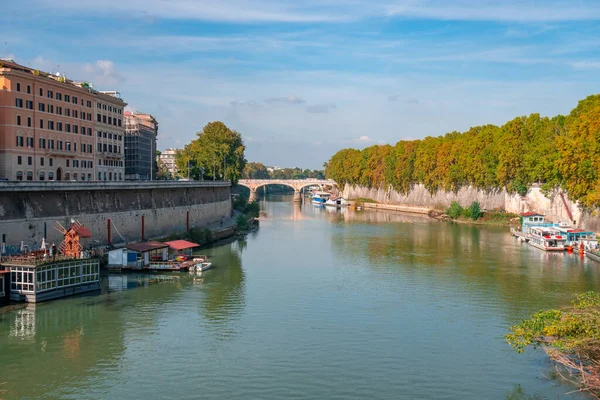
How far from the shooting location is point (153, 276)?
3975cm

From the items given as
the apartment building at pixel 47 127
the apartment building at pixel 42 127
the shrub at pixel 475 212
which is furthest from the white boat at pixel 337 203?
the apartment building at pixel 42 127

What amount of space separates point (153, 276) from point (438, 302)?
18086mm

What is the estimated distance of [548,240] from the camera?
5369 centimetres

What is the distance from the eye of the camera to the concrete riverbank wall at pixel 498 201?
209ft

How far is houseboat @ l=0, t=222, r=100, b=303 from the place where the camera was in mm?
30453

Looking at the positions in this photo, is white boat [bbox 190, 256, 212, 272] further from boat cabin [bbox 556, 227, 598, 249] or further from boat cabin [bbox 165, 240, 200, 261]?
boat cabin [bbox 556, 227, 598, 249]

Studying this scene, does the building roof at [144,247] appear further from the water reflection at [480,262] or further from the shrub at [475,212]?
the shrub at [475,212]

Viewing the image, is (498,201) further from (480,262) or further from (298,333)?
(298,333)

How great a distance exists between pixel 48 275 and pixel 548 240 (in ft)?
134

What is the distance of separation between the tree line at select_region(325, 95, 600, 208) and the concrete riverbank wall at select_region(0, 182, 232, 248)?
36582 millimetres

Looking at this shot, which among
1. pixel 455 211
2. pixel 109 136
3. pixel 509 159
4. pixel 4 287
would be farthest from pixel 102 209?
pixel 455 211

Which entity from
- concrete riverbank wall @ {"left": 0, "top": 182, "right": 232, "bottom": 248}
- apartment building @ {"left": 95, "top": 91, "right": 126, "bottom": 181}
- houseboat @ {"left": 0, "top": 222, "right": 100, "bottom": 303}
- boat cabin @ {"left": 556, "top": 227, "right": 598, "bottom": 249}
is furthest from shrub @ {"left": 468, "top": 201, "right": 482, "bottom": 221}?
houseboat @ {"left": 0, "top": 222, "right": 100, "bottom": 303}

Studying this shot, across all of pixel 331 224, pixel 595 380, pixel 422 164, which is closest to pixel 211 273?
pixel 595 380

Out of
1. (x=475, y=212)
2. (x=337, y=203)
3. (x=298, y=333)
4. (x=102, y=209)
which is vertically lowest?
(x=298, y=333)
